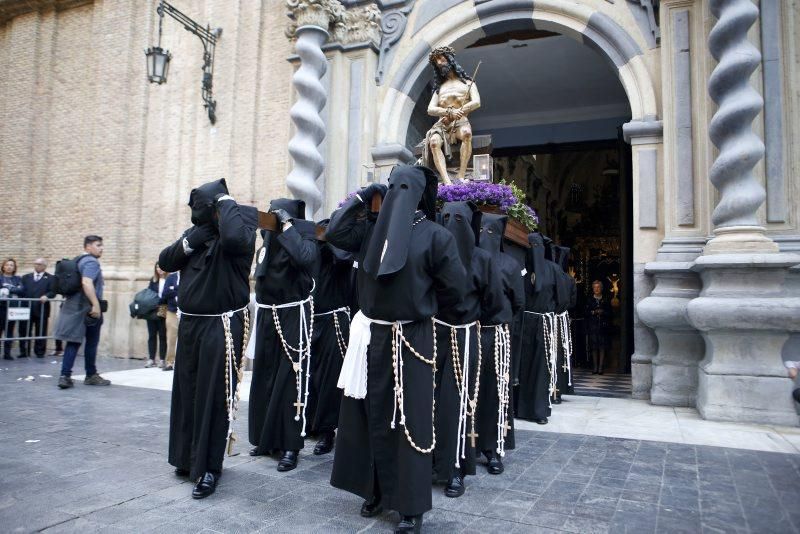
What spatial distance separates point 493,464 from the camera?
472cm

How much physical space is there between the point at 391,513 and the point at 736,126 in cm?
624

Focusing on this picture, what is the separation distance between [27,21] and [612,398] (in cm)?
1563

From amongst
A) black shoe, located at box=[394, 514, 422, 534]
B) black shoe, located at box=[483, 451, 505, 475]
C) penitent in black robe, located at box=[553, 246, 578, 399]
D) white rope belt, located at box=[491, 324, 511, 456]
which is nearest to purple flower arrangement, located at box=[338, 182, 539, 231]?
white rope belt, located at box=[491, 324, 511, 456]

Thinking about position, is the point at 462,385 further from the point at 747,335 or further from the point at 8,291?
the point at 8,291

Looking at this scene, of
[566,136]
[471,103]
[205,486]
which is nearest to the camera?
[205,486]

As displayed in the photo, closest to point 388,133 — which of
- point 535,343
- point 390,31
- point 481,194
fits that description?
point 390,31

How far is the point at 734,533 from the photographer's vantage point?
3.44 metres

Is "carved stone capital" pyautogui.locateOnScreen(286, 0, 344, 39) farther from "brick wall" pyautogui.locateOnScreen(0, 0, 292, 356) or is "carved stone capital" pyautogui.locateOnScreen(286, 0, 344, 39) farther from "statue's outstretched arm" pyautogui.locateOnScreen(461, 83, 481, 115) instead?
"statue's outstretched arm" pyautogui.locateOnScreen(461, 83, 481, 115)

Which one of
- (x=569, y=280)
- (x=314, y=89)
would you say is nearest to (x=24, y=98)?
(x=314, y=89)

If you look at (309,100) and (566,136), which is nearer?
(309,100)

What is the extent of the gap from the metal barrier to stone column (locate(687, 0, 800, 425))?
1120 cm

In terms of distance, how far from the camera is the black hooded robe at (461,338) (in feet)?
13.5

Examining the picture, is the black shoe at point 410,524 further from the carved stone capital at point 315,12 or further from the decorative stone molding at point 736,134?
the carved stone capital at point 315,12

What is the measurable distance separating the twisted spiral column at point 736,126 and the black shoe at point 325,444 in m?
5.10
